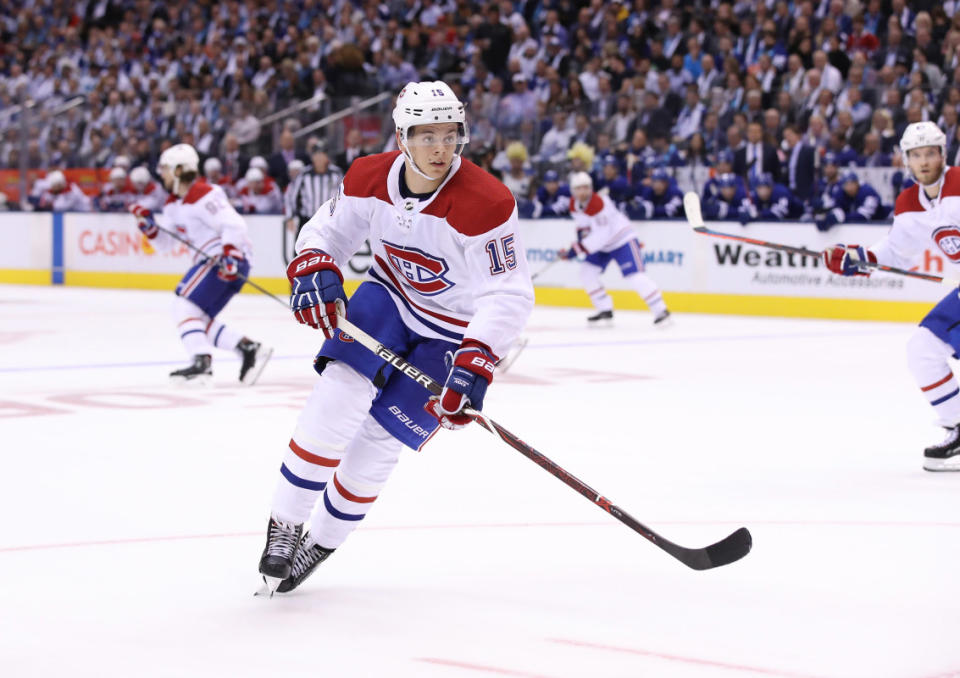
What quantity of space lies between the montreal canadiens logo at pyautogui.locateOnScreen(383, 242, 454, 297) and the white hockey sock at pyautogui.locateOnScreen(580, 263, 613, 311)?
7980mm

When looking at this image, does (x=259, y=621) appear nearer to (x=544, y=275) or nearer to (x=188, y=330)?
(x=188, y=330)

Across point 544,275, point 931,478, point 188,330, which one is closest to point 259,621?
point 931,478

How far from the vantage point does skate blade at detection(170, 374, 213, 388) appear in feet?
22.8

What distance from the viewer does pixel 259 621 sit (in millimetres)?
2787

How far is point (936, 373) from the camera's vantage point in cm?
492

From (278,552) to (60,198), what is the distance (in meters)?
13.5

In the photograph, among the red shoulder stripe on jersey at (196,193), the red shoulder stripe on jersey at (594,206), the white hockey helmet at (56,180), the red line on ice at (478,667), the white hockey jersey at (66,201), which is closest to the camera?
the red line on ice at (478,667)

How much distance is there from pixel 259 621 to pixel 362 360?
0.61 metres

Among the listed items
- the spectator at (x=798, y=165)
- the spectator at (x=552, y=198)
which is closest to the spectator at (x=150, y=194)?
the spectator at (x=552, y=198)

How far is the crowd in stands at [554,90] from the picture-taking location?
1172 cm

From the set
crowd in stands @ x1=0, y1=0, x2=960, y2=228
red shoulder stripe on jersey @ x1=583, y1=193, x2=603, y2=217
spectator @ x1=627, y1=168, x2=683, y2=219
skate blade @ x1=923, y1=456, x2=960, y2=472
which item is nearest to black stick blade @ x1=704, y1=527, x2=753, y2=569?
skate blade @ x1=923, y1=456, x2=960, y2=472

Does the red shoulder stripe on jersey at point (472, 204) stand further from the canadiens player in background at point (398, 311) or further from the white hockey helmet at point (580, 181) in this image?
the white hockey helmet at point (580, 181)

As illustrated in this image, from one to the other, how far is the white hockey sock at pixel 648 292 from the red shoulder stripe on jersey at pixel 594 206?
60cm

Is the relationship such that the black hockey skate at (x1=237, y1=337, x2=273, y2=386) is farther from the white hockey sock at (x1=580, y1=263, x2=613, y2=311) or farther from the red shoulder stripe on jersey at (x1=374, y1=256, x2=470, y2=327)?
the white hockey sock at (x1=580, y1=263, x2=613, y2=311)
